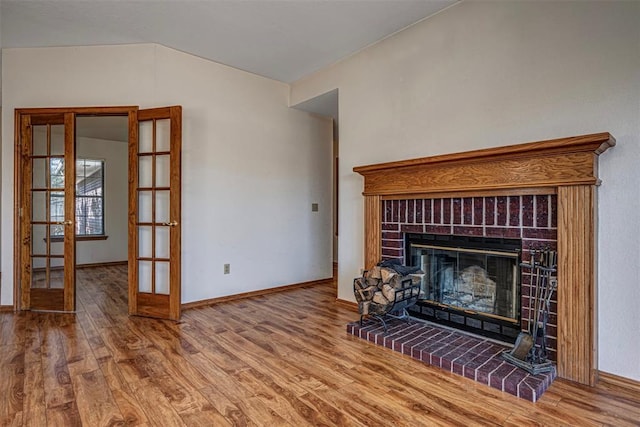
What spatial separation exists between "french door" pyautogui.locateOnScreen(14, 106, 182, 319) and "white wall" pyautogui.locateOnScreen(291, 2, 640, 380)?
80.4 inches

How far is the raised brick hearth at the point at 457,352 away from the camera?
1934 mm

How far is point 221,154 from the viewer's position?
3.98 m

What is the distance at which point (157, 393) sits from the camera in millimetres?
1927

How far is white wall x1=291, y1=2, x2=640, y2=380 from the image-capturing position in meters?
1.97

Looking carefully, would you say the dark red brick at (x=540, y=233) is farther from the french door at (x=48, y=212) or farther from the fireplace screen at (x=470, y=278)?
the french door at (x=48, y=212)

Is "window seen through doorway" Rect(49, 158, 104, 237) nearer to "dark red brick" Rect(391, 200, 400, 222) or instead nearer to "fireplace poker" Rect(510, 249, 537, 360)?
"dark red brick" Rect(391, 200, 400, 222)

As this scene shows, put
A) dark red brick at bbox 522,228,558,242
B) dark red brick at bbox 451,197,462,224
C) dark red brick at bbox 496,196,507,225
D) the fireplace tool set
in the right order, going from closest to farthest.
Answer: the fireplace tool set, dark red brick at bbox 522,228,558,242, dark red brick at bbox 496,196,507,225, dark red brick at bbox 451,197,462,224

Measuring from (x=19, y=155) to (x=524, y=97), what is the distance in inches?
186

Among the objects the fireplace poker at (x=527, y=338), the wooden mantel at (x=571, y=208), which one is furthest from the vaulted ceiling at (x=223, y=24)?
the fireplace poker at (x=527, y=338)

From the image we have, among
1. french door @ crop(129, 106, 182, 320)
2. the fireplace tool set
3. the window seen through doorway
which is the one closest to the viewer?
the fireplace tool set

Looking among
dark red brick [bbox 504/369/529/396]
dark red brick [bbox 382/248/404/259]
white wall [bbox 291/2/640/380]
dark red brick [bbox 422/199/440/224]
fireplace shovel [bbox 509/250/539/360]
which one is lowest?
dark red brick [bbox 504/369/529/396]

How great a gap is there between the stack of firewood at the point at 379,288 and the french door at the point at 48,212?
299 centimetres

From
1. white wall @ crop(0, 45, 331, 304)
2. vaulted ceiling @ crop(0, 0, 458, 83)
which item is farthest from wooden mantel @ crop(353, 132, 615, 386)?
white wall @ crop(0, 45, 331, 304)

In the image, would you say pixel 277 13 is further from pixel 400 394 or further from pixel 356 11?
pixel 400 394
